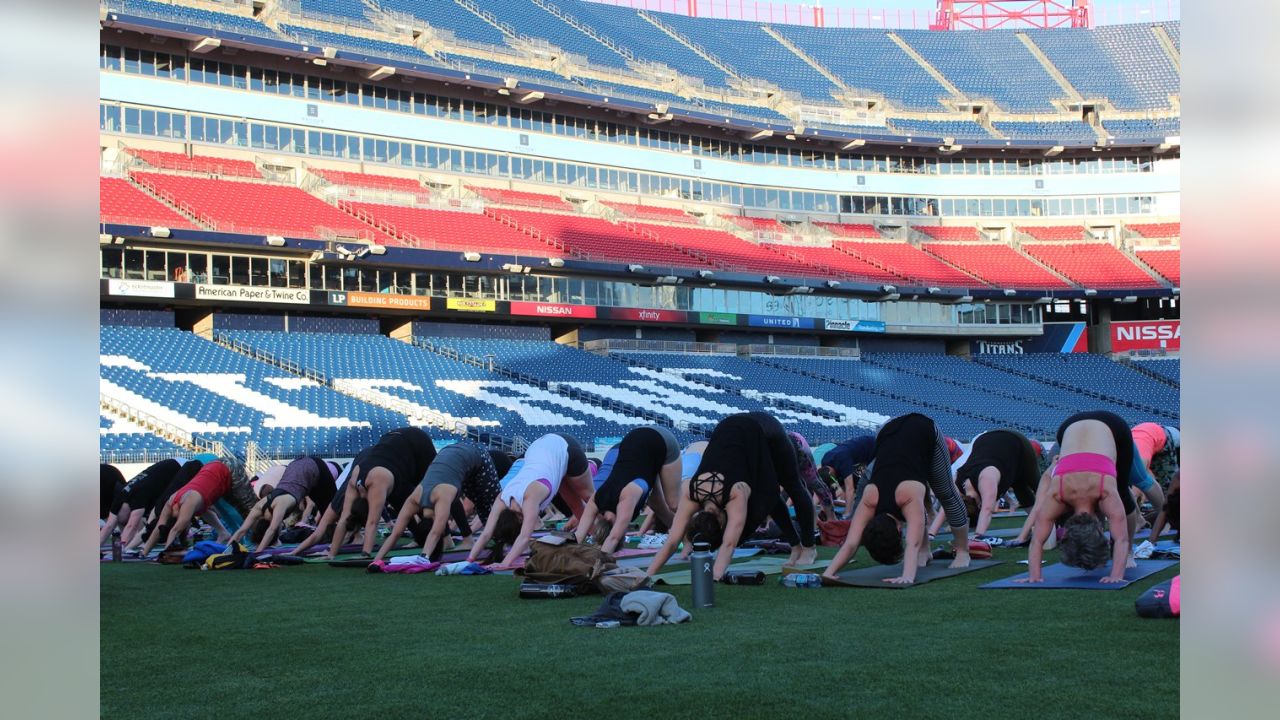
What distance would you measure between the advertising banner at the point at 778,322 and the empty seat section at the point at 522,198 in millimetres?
9958

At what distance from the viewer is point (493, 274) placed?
156ft

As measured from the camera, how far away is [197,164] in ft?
148

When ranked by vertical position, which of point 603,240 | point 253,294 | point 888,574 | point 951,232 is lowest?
point 888,574

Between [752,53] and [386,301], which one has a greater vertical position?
[752,53]

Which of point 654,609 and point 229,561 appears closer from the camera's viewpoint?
point 654,609

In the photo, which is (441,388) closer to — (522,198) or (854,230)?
(522,198)

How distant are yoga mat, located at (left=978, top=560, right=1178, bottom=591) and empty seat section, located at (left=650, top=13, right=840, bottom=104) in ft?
187

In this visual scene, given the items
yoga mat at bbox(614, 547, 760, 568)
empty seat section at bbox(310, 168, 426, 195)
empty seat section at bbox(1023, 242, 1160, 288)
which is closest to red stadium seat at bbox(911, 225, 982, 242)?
Answer: empty seat section at bbox(1023, 242, 1160, 288)

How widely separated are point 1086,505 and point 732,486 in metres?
2.82

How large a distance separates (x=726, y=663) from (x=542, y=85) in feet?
158

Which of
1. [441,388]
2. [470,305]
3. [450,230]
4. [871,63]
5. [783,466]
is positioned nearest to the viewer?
[783,466]

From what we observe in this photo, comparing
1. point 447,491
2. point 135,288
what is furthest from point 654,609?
point 135,288

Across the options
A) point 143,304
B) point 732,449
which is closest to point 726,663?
point 732,449
